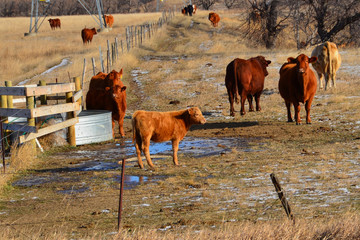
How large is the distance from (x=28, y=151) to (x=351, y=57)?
2116 cm

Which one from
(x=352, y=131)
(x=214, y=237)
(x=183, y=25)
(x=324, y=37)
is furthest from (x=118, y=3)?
(x=214, y=237)

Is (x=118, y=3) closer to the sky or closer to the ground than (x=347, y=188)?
closer to the sky

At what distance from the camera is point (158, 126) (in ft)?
32.4

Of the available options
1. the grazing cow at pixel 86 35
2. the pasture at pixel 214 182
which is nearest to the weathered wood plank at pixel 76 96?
the pasture at pixel 214 182

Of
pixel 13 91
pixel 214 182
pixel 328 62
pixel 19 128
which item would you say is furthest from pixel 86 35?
pixel 214 182

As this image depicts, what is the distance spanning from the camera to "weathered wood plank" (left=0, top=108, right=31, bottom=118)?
37.2ft

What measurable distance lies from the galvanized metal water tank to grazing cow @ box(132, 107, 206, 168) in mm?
3345

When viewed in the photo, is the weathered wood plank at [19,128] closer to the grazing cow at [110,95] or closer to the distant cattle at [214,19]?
the grazing cow at [110,95]

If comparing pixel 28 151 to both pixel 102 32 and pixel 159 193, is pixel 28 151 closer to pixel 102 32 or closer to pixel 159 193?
Result: pixel 159 193

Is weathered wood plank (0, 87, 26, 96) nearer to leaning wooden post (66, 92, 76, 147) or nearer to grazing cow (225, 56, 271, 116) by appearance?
leaning wooden post (66, 92, 76, 147)

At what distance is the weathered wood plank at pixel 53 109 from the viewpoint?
1140 centimetres

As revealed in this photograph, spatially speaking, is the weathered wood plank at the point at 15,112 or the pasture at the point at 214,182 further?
the weathered wood plank at the point at 15,112

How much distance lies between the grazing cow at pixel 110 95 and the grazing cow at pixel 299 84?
180 inches

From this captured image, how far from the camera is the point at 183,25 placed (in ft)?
167
